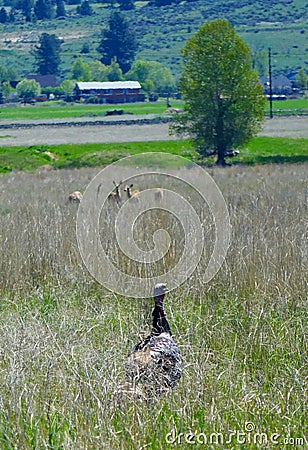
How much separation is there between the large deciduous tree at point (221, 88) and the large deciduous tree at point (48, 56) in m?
131

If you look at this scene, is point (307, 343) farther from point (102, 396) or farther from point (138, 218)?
point (138, 218)

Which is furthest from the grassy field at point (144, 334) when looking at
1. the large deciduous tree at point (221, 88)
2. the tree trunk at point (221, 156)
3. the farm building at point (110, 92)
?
the farm building at point (110, 92)

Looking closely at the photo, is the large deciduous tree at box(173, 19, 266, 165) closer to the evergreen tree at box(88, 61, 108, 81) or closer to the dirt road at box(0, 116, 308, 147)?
the dirt road at box(0, 116, 308, 147)

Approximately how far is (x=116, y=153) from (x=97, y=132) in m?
14.5

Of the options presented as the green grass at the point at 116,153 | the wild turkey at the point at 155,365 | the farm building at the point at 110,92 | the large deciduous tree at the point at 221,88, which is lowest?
the farm building at the point at 110,92

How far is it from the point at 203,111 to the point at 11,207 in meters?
26.2

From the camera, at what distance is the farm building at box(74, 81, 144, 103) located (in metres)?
121

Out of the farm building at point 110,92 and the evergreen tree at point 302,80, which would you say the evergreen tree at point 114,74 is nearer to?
the farm building at point 110,92

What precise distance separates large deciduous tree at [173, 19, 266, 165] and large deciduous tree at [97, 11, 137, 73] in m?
133

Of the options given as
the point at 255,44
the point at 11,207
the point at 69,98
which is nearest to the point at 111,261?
the point at 11,207

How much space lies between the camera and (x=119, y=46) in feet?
561

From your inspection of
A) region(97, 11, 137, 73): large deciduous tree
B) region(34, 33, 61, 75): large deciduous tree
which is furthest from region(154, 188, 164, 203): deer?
region(97, 11, 137, 73): large deciduous tree

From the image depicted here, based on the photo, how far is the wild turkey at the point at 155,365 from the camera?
4.76 m

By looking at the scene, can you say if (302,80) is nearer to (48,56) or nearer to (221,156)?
(48,56)
